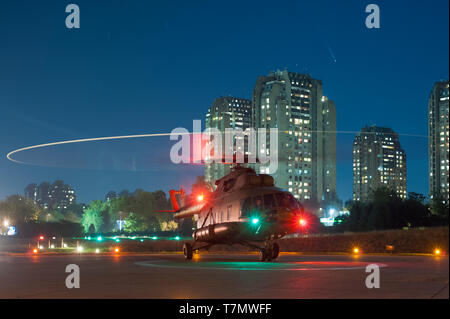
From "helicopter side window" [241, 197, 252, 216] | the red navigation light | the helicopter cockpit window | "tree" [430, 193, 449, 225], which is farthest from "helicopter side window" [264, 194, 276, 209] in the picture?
"tree" [430, 193, 449, 225]

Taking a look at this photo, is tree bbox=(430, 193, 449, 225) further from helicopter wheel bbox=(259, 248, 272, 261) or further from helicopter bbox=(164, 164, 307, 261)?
helicopter wheel bbox=(259, 248, 272, 261)

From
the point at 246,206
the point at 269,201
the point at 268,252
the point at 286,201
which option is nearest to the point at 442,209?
the point at 269,201

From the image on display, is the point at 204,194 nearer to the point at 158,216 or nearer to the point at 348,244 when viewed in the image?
the point at 348,244

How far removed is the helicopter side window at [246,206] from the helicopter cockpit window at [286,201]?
1.46m

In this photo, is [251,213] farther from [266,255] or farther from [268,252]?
[266,255]

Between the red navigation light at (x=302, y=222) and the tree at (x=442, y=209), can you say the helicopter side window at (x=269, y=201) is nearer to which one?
the red navigation light at (x=302, y=222)

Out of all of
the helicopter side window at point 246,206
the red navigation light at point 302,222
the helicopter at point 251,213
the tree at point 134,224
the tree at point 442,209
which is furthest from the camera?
the tree at point 134,224

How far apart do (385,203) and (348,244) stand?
114ft

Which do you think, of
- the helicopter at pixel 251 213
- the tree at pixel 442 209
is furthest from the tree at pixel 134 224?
the tree at pixel 442 209

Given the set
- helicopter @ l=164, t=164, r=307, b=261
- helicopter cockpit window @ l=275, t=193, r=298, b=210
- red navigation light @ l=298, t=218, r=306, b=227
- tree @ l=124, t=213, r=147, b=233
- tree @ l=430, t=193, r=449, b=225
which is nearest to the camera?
tree @ l=430, t=193, r=449, b=225

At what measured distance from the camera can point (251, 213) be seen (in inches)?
1168

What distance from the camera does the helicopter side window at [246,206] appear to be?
2981cm

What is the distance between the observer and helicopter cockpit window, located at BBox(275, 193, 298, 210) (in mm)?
29625
